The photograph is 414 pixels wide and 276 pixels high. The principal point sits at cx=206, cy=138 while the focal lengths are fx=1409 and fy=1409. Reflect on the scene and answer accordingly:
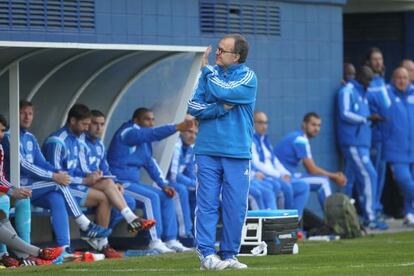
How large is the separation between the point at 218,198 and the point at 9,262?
2.57m

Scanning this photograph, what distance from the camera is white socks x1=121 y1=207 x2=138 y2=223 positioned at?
14.1 meters

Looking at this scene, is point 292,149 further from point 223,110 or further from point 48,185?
point 223,110

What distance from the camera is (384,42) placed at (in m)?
Answer: 22.4

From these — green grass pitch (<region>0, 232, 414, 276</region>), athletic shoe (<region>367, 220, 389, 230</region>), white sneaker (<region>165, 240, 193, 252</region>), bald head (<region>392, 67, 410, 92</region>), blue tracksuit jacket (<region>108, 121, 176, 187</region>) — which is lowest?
athletic shoe (<region>367, 220, 389, 230</region>)

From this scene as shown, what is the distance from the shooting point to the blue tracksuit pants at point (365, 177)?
19017 millimetres

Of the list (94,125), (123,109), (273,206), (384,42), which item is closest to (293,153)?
(273,206)

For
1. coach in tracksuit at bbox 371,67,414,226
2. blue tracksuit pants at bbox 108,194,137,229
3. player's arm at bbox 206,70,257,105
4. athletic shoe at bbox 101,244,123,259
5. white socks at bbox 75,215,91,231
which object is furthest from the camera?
coach in tracksuit at bbox 371,67,414,226

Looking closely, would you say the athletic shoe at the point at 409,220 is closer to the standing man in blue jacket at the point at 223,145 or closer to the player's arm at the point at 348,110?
the player's arm at the point at 348,110

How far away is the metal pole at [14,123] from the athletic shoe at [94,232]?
0.98 metres

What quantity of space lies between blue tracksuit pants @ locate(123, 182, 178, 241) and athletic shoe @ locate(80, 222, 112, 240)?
0.72 m

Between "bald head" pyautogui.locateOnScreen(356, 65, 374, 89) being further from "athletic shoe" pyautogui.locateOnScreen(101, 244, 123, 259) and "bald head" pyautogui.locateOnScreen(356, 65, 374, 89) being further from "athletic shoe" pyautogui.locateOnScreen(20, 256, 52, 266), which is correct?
"athletic shoe" pyautogui.locateOnScreen(20, 256, 52, 266)

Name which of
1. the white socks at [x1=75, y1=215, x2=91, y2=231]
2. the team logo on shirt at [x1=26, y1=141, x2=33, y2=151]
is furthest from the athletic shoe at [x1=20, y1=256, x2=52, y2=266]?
the team logo on shirt at [x1=26, y1=141, x2=33, y2=151]

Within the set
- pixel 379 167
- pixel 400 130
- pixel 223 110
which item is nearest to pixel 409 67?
pixel 400 130

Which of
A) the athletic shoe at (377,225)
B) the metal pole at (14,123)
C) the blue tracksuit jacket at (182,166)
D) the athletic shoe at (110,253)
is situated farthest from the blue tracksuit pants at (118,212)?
the athletic shoe at (377,225)
